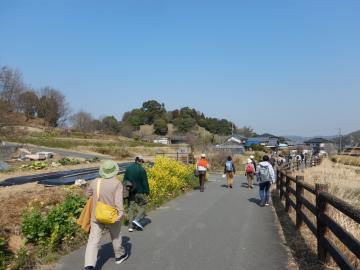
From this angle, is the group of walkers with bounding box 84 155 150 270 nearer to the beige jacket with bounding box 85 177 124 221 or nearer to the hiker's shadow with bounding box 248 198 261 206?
the beige jacket with bounding box 85 177 124 221

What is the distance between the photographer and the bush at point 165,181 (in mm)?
13641

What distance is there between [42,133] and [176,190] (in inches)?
1863

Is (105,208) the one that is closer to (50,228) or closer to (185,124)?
(50,228)

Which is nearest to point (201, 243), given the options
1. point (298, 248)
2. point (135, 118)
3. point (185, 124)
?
point (298, 248)

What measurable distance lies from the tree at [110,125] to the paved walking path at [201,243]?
8174 centimetres

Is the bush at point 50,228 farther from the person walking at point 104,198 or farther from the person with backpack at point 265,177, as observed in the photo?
the person with backpack at point 265,177

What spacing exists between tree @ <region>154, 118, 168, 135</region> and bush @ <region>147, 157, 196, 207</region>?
90596 mm

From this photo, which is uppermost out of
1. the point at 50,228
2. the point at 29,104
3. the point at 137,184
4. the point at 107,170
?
the point at 29,104

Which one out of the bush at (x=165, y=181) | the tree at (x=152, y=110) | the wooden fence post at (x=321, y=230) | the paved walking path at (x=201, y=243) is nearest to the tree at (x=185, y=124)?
the tree at (x=152, y=110)

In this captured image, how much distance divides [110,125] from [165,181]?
79867 millimetres

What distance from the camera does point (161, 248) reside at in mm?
7551

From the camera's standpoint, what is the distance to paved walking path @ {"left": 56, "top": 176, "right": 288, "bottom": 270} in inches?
258

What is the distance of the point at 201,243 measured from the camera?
26.0 ft

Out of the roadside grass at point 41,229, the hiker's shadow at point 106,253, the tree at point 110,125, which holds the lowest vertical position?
the hiker's shadow at point 106,253
